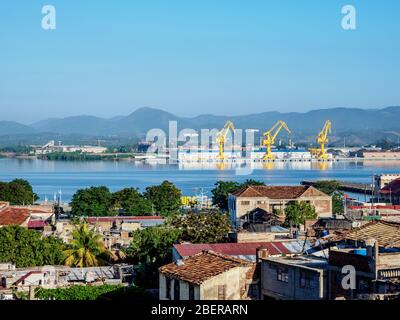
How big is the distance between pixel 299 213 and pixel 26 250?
585 centimetres

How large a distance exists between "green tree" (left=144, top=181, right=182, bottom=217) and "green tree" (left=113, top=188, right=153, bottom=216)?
0.22 metres

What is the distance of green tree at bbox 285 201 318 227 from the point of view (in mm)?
13095

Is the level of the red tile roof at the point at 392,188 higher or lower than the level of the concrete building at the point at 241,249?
lower

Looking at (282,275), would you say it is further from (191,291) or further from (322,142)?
(322,142)

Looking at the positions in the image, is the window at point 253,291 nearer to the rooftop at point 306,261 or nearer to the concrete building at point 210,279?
the concrete building at point 210,279

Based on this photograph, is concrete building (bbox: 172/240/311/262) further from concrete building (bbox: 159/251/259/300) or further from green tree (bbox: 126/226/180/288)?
concrete building (bbox: 159/251/259/300)

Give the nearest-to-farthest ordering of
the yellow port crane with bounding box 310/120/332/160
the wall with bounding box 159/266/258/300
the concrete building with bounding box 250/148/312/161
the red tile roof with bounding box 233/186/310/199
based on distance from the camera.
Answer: the wall with bounding box 159/266/258/300 → the red tile roof with bounding box 233/186/310/199 → the yellow port crane with bounding box 310/120/332/160 → the concrete building with bounding box 250/148/312/161

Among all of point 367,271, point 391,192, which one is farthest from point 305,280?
point 391,192

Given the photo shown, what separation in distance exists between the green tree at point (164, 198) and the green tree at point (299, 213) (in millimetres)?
4561

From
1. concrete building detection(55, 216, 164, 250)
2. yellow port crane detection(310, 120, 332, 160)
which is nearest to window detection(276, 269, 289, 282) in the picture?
concrete building detection(55, 216, 164, 250)

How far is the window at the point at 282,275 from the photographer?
492cm

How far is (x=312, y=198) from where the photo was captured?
51.9 ft

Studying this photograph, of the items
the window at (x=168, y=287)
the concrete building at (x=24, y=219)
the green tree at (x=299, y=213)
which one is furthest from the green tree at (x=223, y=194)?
the window at (x=168, y=287)
